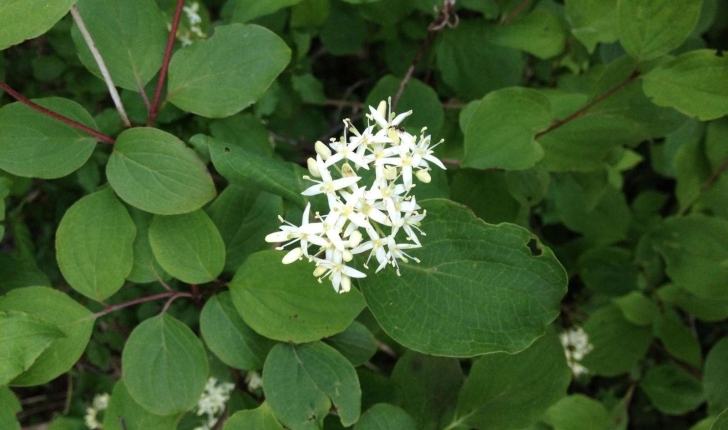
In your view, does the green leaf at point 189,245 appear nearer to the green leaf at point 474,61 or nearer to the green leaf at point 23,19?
the green leaf at point 23,19

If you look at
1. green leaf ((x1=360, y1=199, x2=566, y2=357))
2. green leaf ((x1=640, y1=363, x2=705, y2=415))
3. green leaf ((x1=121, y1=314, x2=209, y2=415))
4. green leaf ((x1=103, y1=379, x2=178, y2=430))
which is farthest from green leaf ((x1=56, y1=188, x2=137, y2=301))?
green leaf ((x1=640, y1=363, x2=705, y2=415))

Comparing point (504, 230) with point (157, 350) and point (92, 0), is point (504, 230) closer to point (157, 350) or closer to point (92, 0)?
point (157, 350)

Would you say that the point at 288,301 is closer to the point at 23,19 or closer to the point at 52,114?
the point at 52,114

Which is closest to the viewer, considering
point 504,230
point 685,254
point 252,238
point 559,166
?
point 504,230

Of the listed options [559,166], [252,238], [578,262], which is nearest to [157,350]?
[252,238]

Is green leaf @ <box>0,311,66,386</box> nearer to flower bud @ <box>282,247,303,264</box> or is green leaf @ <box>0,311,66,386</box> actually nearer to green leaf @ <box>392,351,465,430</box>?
flower bud @ <box>282,247,303,264</box>

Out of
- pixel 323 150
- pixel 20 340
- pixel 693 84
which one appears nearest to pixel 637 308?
pixel 693 84
